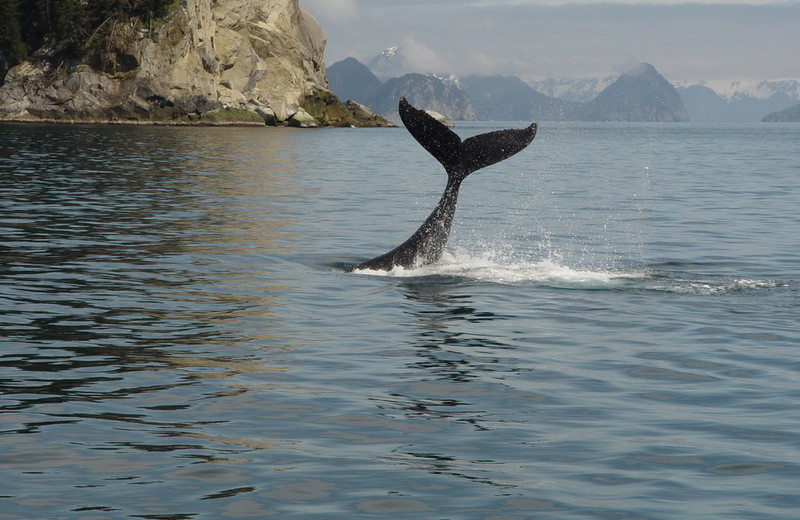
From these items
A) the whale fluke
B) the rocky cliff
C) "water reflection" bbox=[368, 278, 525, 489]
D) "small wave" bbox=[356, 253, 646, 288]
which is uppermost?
the rocky cliff

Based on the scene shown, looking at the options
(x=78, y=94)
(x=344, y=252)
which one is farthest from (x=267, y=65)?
(x=344, y=252)

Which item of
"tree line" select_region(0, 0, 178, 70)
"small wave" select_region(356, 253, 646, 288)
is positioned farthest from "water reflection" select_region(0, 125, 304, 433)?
"tree line" select_region(0, 0, 178, 70)

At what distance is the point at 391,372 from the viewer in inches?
441

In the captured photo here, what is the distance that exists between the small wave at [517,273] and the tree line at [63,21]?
336 ft

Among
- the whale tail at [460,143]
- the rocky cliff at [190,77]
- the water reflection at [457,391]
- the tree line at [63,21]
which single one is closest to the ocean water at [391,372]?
the water reflection at [457,391]

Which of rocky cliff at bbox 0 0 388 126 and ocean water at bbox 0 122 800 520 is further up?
rocky cliff at bbox 0 0 388 126

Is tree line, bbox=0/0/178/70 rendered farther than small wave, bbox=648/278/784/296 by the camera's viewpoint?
Yes

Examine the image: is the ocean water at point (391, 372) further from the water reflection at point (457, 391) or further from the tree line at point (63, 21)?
the tree line at point (63, 21)

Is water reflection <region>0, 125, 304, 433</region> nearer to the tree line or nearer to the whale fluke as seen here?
the whale fluke

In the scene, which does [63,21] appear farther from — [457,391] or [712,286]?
[457,391]

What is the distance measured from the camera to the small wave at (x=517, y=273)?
17578mm

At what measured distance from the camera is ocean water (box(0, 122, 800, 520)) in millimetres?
7543

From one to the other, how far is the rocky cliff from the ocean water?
87055mm

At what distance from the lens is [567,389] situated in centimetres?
1064
